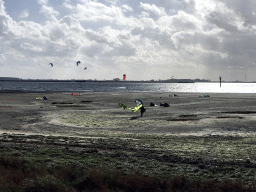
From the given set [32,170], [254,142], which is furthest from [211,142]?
[32,170]

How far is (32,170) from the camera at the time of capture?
34.7 feet

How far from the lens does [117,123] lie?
27.9 metres

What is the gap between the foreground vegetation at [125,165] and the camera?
948 centimetres

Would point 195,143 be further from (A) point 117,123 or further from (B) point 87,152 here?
(A) point 117,123

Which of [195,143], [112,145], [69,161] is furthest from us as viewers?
[195,143]

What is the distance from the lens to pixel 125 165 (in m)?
11.9

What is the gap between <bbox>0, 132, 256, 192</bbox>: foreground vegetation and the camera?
31.1 feet

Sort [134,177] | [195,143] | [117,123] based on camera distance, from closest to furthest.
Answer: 1. [134,177]
2. [195,143]
3. [117,123]

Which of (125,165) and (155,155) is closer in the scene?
(125,165)

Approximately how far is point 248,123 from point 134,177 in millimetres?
20528

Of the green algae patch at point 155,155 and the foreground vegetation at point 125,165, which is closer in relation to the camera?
the foreground vegetation at point 125,165

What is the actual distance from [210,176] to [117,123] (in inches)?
703

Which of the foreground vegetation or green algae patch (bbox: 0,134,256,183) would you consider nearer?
the foreground vegetation

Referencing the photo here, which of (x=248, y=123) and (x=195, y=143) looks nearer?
(x=195, y=143)
